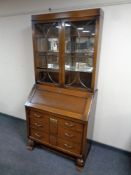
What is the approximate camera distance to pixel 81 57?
198 cm

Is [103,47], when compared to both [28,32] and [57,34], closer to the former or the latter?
[57,34]

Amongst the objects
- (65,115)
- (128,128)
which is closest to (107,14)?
(65,115)

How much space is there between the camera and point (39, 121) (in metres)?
2.12

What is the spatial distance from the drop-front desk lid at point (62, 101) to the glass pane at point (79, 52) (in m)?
0.16

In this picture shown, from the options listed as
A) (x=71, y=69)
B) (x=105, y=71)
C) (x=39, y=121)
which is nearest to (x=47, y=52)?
(x=71, y=69)

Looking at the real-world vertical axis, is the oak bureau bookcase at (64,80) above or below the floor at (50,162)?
above

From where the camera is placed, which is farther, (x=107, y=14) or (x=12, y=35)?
(x=12, y=35)

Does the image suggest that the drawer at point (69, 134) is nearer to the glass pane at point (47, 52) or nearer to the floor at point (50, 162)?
the floor at point (50, 162)

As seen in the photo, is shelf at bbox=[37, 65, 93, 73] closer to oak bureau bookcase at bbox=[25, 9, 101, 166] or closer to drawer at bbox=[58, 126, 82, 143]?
oak bureau bookcase at bbox=[25, 9, 101, 166]

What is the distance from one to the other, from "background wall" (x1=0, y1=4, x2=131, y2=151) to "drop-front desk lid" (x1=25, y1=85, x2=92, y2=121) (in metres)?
0.42

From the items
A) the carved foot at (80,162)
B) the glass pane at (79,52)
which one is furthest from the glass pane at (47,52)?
the carved foot at (80,162)

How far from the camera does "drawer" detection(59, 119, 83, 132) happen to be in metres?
1.84

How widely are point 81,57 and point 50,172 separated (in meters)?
1.57

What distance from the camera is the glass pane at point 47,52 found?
2.02 metres
